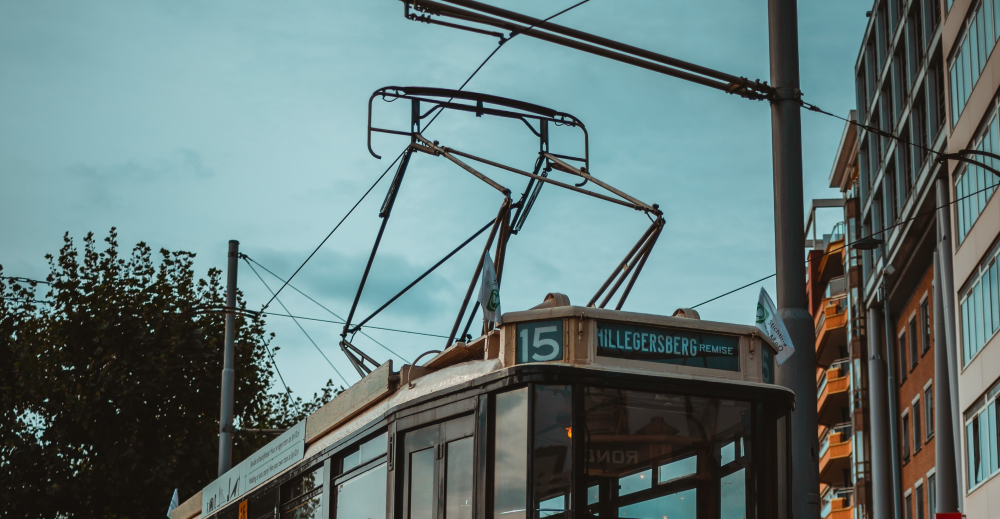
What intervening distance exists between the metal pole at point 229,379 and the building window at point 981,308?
44.6 feet

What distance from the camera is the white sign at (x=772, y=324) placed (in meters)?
8.09

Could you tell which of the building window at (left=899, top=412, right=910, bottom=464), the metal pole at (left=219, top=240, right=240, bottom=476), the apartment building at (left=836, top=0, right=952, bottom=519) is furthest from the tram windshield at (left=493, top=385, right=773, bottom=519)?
the building window at (left=899, top=412, right=910, bottom=464)

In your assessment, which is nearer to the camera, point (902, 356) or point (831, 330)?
point (902, 356)

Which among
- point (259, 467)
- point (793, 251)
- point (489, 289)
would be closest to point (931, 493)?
point (259, 467)

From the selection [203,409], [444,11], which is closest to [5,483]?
[203,409]

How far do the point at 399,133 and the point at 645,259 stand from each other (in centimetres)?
236

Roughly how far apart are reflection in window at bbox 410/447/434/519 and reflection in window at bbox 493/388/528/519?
589mm

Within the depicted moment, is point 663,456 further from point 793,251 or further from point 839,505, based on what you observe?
point 839,505

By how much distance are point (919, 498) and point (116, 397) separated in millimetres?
22877

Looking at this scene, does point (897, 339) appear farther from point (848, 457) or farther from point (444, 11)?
point (444, 11)

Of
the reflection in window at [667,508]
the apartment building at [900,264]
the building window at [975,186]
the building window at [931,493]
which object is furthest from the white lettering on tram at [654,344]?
Result: the building window at [931,493]

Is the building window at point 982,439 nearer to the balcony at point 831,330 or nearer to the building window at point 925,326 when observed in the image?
the building window at point 925,326

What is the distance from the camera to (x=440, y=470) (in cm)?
776

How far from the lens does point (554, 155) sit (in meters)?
9.81
